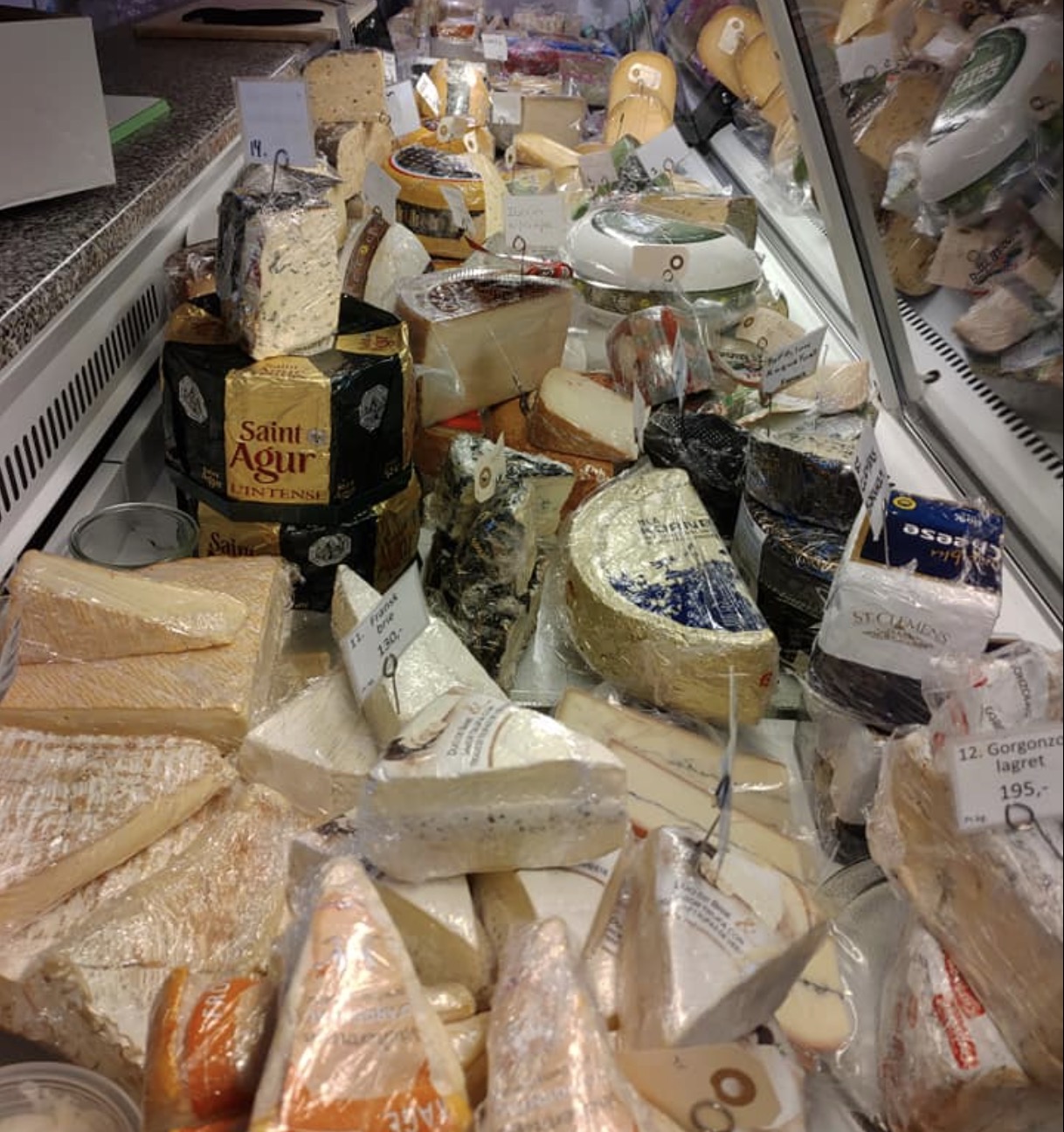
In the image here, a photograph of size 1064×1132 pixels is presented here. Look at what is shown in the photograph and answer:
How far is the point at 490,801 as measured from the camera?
83cm

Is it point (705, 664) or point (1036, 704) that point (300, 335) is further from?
point (1036, 704)

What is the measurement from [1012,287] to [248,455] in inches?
39.2

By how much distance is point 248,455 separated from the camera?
130 cm

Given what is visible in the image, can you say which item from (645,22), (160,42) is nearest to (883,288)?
(160,42)

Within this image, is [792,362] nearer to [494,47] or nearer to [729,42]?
[729,42]

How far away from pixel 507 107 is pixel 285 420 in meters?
2.51

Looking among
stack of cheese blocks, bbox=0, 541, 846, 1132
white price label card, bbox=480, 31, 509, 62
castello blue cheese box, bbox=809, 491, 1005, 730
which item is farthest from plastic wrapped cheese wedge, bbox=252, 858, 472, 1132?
white price label card, bbox=480, 31, 509, 62

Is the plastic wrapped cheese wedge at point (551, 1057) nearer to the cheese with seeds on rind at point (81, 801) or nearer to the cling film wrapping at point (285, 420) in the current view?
the cheese with seeds on rind at point (81, 801)

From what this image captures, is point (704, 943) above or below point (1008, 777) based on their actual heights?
below

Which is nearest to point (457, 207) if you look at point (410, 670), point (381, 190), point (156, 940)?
point (381, 190)

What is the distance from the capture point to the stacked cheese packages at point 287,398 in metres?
1.28

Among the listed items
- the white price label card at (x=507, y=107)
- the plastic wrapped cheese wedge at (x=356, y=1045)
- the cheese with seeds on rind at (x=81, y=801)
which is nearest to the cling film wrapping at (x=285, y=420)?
the cheese with seeds on rind at (x=81, y=801)

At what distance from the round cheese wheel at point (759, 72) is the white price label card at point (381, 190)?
4.72ft

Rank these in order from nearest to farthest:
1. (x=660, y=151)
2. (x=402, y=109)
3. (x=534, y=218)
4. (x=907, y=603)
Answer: (x=907, y=603), (x=534, y=218), (x=660, y=151), (x=402, y=109)
